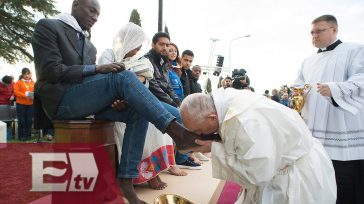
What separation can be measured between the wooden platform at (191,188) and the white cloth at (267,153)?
1153 mm

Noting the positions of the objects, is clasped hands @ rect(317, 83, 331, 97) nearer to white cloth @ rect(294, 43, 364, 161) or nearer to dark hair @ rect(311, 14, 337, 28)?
white cloth @ rect(294, 43, 364, 161)

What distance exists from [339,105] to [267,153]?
1825 mm

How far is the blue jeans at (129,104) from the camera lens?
2121mm

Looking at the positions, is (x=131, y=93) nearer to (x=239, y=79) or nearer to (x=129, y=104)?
(x=129, y=104)

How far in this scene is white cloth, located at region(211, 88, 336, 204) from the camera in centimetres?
171

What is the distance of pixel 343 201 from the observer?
3365 mm

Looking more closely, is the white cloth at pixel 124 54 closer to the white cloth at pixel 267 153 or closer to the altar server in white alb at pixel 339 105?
the white cloth at pixel 267 153

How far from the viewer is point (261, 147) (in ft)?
5.52

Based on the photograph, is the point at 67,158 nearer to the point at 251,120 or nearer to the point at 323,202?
the point at 251,120

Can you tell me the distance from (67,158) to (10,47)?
52.1 feet

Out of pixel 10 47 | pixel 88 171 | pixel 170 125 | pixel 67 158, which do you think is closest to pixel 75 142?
pixel 67 158

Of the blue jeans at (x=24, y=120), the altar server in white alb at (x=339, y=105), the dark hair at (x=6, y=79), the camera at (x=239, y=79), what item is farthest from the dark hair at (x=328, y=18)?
the dark hair at (x=6, y=79)

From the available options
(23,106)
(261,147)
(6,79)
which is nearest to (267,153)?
(261,147)

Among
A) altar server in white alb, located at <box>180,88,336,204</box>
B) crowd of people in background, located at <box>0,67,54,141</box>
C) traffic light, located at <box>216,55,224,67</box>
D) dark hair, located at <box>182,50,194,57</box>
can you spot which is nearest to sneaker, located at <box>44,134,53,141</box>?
crowd of people in background, located at <box>0,67,54,141</box>
